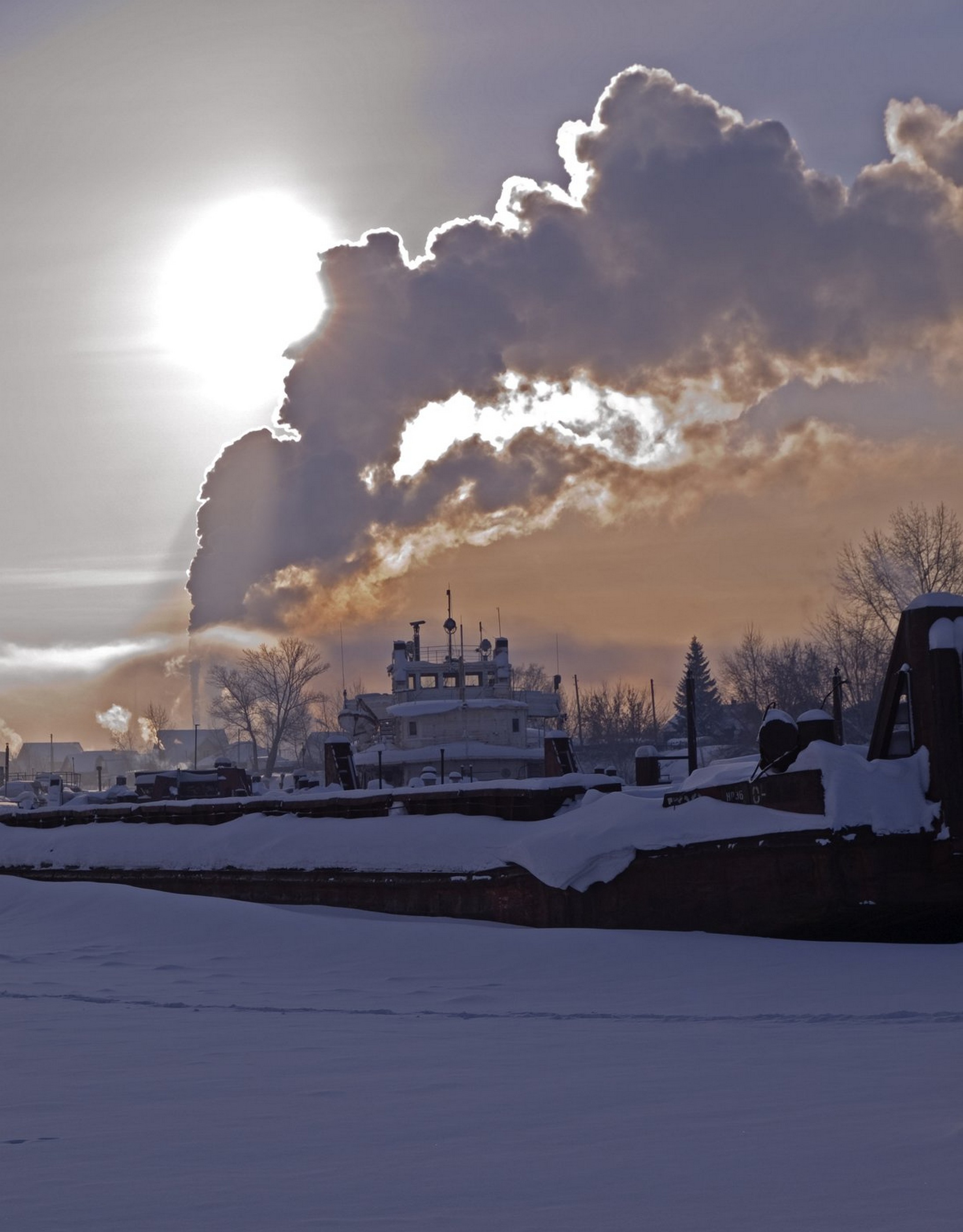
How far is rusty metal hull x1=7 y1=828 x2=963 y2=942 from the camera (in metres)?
13.5

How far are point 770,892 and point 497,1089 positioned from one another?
756 centimetres

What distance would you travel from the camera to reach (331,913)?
1870 cm

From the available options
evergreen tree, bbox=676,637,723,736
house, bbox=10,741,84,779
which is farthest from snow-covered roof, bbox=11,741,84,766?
evergreen tree, bbox=676,637,723,736

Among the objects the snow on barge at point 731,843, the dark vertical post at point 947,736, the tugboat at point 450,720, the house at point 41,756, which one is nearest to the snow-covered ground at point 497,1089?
the snow on barge at point 731,843

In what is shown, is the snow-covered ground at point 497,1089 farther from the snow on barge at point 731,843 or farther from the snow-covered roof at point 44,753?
the snow-covered roof at point 44,753

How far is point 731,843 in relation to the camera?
47.2 ft

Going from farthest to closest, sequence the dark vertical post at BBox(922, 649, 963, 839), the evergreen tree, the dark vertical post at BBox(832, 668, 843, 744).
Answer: the evergreen tree, the dark vertical post at BBox(832, 668, 843, 744), the dark vertical post at BBox(922, 649, 963, 839)

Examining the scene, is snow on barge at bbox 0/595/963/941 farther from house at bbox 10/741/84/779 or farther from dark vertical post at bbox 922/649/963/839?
house at bbox 10/741/84/779

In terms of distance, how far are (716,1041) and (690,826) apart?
635 cm

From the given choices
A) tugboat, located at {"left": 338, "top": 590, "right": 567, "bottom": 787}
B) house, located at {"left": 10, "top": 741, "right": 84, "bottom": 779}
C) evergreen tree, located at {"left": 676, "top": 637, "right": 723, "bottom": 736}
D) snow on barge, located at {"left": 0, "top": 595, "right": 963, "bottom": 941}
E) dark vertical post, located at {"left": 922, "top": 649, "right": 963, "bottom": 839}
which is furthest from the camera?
house, located at {"left": 10, "top": 741, "right": 84, "bottom": 779}

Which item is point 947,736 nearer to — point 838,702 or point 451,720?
point 838,702

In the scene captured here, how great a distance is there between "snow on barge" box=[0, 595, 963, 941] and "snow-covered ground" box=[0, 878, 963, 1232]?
528 millimetres

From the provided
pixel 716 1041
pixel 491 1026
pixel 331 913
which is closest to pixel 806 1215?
pixel 716 1041

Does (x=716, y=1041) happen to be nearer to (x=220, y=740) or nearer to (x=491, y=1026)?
(x=491, y=1026)
